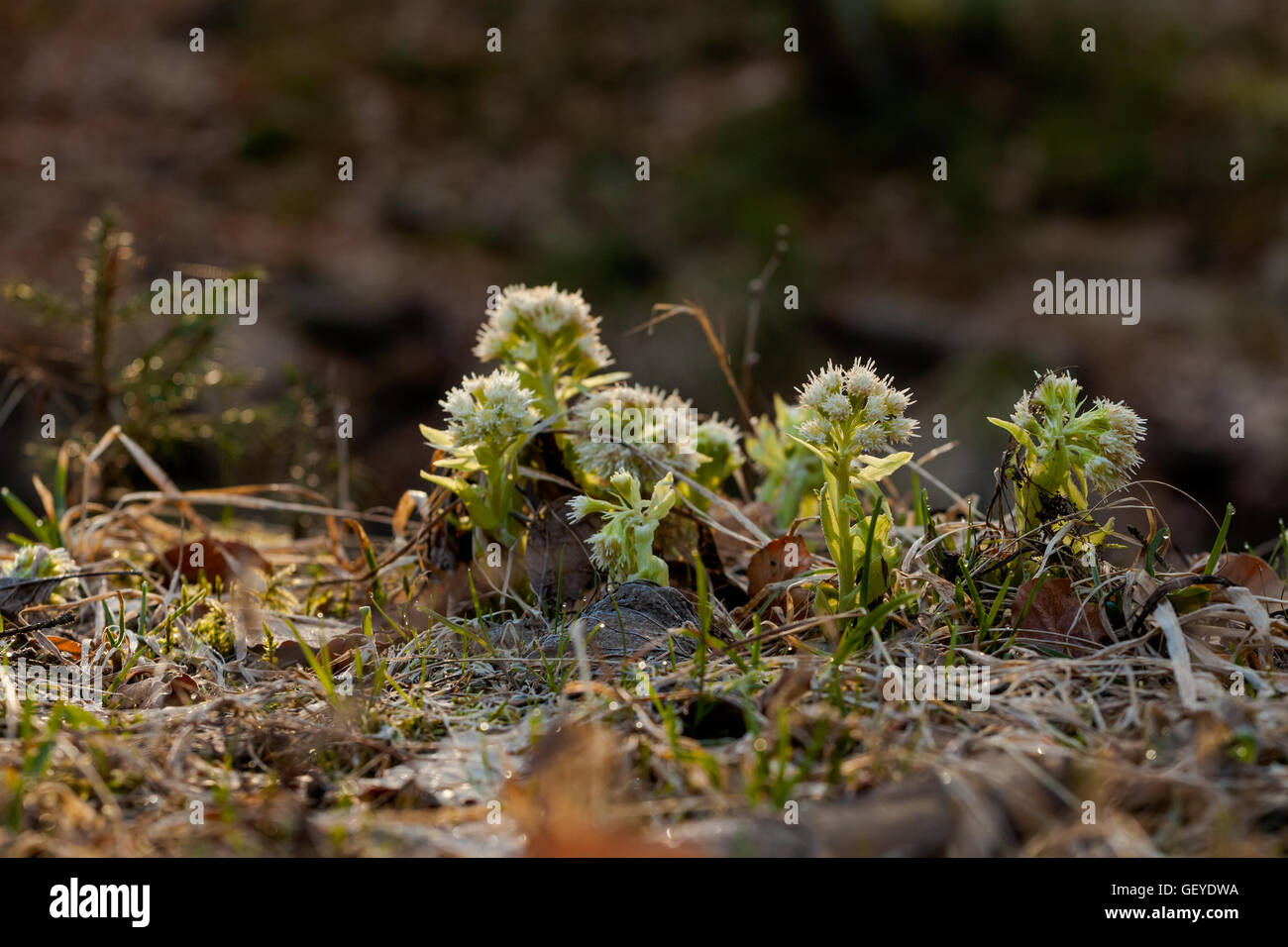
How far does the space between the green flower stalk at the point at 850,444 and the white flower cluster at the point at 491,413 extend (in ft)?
1.49

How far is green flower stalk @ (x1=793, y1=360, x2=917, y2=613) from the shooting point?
4.41 ft

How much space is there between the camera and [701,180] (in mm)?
7336

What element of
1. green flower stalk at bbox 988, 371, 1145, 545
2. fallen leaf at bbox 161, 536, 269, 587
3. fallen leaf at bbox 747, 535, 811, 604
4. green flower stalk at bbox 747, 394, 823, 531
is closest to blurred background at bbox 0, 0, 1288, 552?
green flower stalk at bbox 747, 394, 823, 531

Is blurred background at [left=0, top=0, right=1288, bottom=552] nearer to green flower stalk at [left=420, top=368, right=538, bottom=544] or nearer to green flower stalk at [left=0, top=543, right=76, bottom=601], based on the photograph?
green flower stalk at [left=0, top=543, right=76, bottom=601]

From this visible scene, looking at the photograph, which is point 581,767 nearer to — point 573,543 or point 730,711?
point 730,711

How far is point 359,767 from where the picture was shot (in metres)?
1.17

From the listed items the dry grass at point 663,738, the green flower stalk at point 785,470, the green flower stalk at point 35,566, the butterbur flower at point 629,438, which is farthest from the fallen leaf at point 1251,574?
the green flower stalk at point 35,566

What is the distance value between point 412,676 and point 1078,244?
6.80 metres

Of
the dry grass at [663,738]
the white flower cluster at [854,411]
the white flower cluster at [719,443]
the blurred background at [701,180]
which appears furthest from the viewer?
the blurred background at [701,180]

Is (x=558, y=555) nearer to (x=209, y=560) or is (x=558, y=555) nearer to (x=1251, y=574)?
(x=209, y=560)

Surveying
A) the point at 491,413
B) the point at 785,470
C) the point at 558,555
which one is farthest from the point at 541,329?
the point at 785,470

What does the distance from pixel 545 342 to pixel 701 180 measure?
6020mm

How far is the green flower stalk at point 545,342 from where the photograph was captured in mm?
1658

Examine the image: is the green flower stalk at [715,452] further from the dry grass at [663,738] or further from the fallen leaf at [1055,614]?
the fallen leaf at [1055,614]
